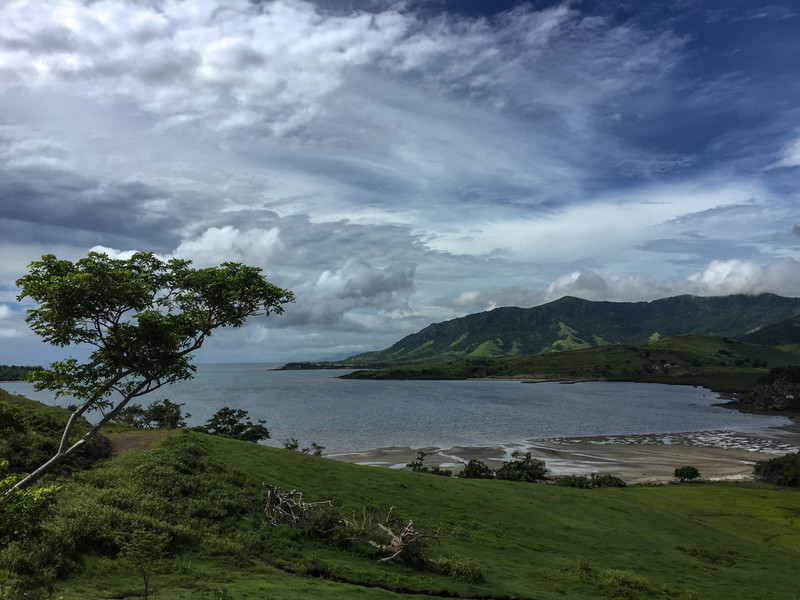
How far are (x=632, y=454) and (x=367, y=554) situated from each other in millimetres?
94725

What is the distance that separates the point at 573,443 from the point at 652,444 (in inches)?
793

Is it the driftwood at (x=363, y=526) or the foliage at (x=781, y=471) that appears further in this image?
the foliage at (x=781, y=471)

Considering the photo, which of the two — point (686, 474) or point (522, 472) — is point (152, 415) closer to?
point (522, 472)

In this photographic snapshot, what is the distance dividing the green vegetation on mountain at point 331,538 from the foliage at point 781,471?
23.8 m

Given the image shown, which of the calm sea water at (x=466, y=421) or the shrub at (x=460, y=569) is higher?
the shrub at (x=460, y=569)

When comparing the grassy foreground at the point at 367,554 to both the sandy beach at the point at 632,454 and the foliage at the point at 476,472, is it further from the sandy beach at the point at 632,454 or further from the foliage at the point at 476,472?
the sandy beach at the point at 632,454

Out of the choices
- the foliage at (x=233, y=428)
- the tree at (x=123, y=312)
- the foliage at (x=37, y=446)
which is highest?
the tree at (x=123, y=312)

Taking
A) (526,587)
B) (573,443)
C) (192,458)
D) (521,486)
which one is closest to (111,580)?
(192,458)

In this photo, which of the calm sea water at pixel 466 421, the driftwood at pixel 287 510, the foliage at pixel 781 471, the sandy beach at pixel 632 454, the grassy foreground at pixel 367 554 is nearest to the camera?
the grassy foreground at pixel 367 554

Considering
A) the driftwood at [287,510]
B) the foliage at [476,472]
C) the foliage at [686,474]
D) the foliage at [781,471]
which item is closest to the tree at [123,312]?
the driftwood at [287,510]

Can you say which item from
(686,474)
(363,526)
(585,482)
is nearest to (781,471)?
(686,474)

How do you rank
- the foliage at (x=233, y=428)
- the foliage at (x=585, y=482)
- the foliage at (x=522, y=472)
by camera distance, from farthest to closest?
the foliage at (x=233, y=428), the foliage at (x=522, y=472), the foliage at (x=585, y=482)

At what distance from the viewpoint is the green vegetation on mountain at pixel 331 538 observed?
19.7 metres

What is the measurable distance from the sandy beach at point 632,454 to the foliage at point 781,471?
3.59 m
